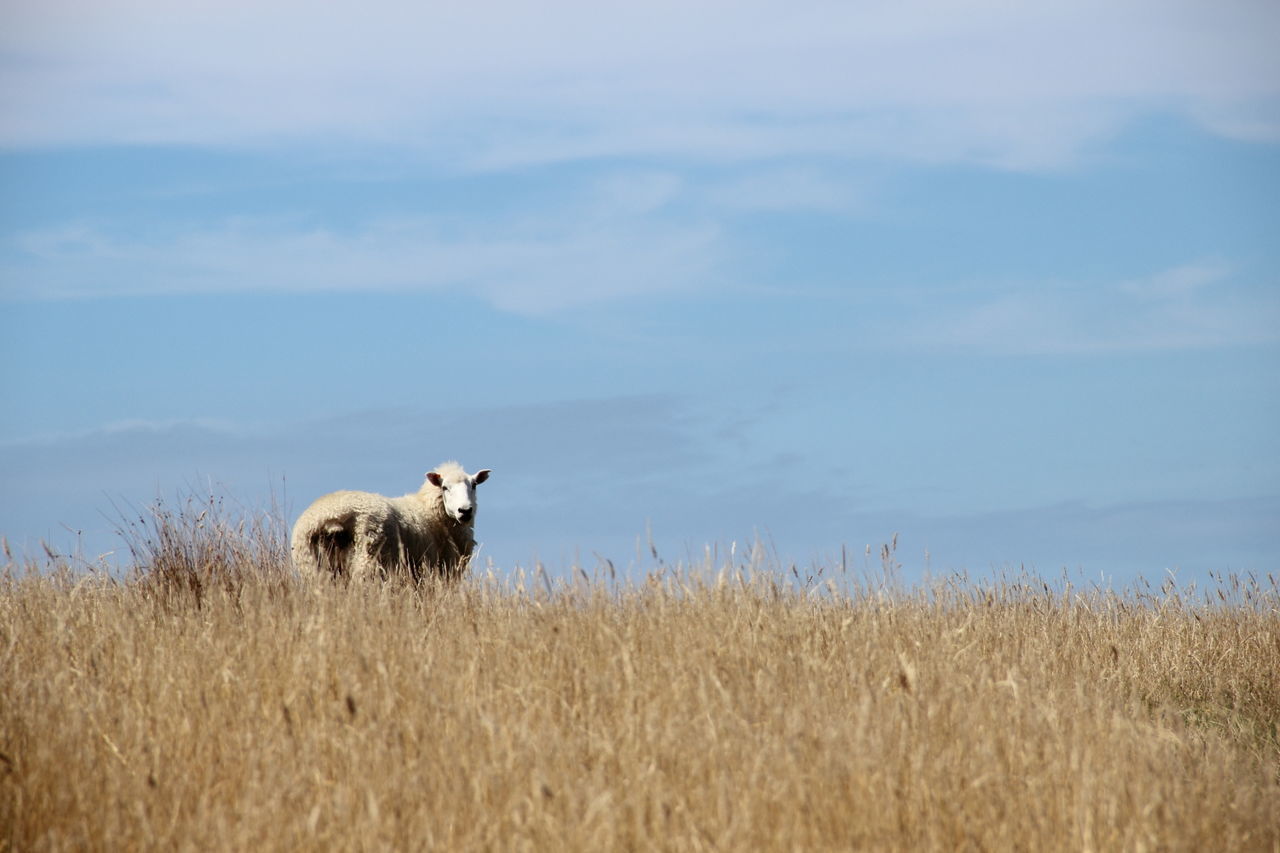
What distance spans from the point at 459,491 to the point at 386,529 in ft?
3.40

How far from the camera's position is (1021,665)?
8688 millimetres

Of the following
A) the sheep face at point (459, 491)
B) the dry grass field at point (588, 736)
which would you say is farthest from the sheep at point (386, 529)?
the dry grass field at point (588, 736)

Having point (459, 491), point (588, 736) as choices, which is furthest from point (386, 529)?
point (588, 736)

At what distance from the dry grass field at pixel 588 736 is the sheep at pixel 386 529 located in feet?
9.20

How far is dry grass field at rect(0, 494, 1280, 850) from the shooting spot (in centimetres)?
482

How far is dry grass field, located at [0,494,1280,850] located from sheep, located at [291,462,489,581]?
110 inches

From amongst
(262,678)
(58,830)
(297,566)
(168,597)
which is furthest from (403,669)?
(297,566)

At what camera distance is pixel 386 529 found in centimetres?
1244

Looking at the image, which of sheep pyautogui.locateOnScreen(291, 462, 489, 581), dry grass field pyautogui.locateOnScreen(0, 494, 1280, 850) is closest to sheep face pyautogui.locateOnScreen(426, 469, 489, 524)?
sheep pyautogui.locateOnScreen(291, 462, 489, 581)

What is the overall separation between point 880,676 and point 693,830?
115 inches

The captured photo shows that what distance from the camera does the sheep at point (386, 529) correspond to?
12.2m

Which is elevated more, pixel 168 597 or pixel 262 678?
pixel 168 597

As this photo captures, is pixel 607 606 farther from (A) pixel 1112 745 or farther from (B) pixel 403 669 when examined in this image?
(A) pixel 1112 745

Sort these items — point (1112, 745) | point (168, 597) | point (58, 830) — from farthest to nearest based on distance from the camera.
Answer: point (168, 597) → point (1112, 745) → point (58, 830)
